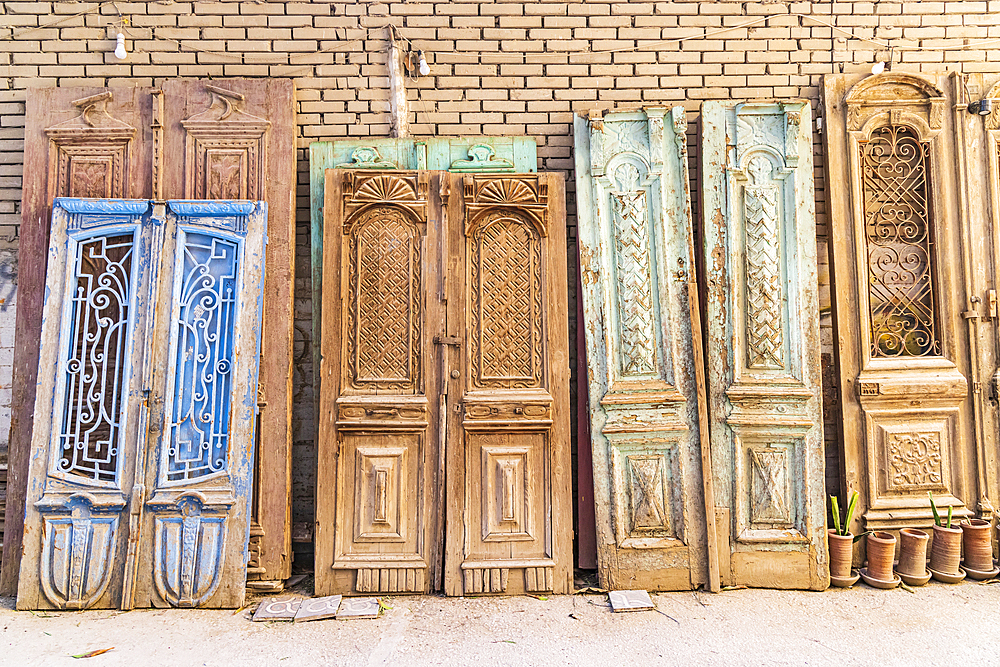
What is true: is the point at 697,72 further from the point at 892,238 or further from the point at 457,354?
the point at 457,354

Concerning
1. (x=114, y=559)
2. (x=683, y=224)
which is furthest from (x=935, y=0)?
(x=114, y=559)

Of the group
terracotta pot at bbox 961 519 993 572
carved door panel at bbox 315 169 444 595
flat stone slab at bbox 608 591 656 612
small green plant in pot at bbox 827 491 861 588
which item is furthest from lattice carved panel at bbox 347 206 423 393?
terracotta pot at bbox 961 519 993 572

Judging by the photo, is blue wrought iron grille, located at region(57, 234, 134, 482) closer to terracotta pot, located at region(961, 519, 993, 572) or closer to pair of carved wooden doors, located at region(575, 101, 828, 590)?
pair of carved wooden doors, located at region(575, 101, 828, 590)

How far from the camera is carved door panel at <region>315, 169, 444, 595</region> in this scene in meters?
3.48

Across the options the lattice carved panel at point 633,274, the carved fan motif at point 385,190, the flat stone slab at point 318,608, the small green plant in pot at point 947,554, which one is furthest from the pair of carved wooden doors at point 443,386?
the small green plant in pot at point 947,554

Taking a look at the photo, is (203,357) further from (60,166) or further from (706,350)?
(706,350)

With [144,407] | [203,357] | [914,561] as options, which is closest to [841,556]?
[914,561]

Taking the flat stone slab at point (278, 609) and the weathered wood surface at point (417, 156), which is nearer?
the flat stone slab at point (278, 609)

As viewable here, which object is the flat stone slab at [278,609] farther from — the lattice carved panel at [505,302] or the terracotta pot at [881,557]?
the terracotta pot at [881,557]

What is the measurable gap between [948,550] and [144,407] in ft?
15.8

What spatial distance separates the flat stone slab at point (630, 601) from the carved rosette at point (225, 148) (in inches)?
128

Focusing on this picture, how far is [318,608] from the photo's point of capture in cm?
323

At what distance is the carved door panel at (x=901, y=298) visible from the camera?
12.2ft

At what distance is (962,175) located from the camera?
3.79 meters
